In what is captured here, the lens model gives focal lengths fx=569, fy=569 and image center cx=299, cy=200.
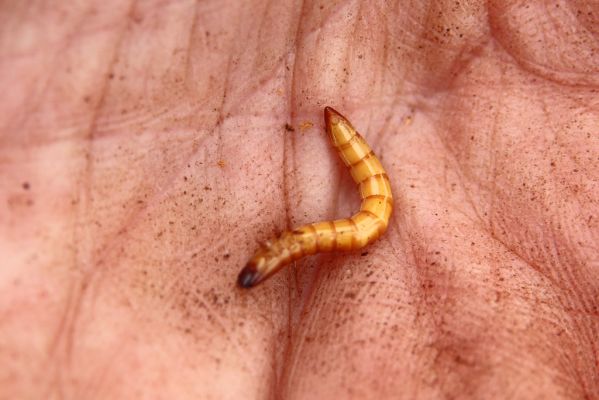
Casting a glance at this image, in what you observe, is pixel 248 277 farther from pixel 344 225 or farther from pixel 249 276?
pixel 344 225

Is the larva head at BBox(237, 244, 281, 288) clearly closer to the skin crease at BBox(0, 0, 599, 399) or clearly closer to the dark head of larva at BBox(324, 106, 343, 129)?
the skin crease at BBox(0, 0, 599, 399)

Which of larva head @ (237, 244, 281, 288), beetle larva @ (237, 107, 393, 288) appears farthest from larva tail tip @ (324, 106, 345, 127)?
larva head @ (237, 244, 281, 288)

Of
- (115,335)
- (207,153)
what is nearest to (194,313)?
(115,335)

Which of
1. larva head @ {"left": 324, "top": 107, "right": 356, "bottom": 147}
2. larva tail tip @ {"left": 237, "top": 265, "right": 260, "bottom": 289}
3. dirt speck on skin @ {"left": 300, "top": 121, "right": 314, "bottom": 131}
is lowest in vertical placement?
→ larva tail tip @ {"left": 237, "top": 265, "right": 260, "bottom": 289}

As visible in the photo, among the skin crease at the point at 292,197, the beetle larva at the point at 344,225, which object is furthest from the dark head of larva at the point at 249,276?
the skin crease at the point at 292,197

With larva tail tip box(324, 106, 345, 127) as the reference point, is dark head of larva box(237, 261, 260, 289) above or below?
below

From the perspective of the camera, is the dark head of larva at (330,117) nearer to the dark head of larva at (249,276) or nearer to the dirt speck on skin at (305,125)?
the dirt speck on skin at (305,125)

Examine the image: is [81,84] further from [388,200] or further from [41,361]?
[388,200]
